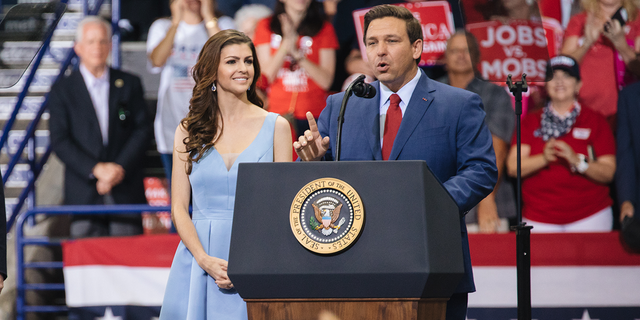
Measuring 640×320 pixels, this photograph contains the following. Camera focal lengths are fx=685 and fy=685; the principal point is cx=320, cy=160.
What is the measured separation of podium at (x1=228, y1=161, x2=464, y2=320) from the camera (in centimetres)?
177

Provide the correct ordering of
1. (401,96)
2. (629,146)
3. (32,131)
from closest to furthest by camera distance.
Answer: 1. (401,96)
2. (629,146)
3. (32,131)

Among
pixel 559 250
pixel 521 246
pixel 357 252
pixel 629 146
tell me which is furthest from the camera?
pixel 629 146

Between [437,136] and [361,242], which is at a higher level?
[437,136]

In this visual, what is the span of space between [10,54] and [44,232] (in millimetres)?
2610

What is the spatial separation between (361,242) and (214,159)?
134 centimetres

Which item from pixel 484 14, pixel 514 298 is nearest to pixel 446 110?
pixel 514 298

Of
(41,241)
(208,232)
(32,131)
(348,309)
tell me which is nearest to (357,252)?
(348,309)

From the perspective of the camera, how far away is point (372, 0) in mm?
5785

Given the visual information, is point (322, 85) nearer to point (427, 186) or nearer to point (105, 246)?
point (105, 246)

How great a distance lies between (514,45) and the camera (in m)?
4.95

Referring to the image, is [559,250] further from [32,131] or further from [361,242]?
[32,131]

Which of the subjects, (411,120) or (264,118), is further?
(264,118)

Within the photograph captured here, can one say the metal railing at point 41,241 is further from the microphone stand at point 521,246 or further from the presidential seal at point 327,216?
the presidential seal at point 327,216

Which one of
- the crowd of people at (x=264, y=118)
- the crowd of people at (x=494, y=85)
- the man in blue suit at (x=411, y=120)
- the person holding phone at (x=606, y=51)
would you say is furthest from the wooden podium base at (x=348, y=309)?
the person holding phone at (x=606, y=51)
